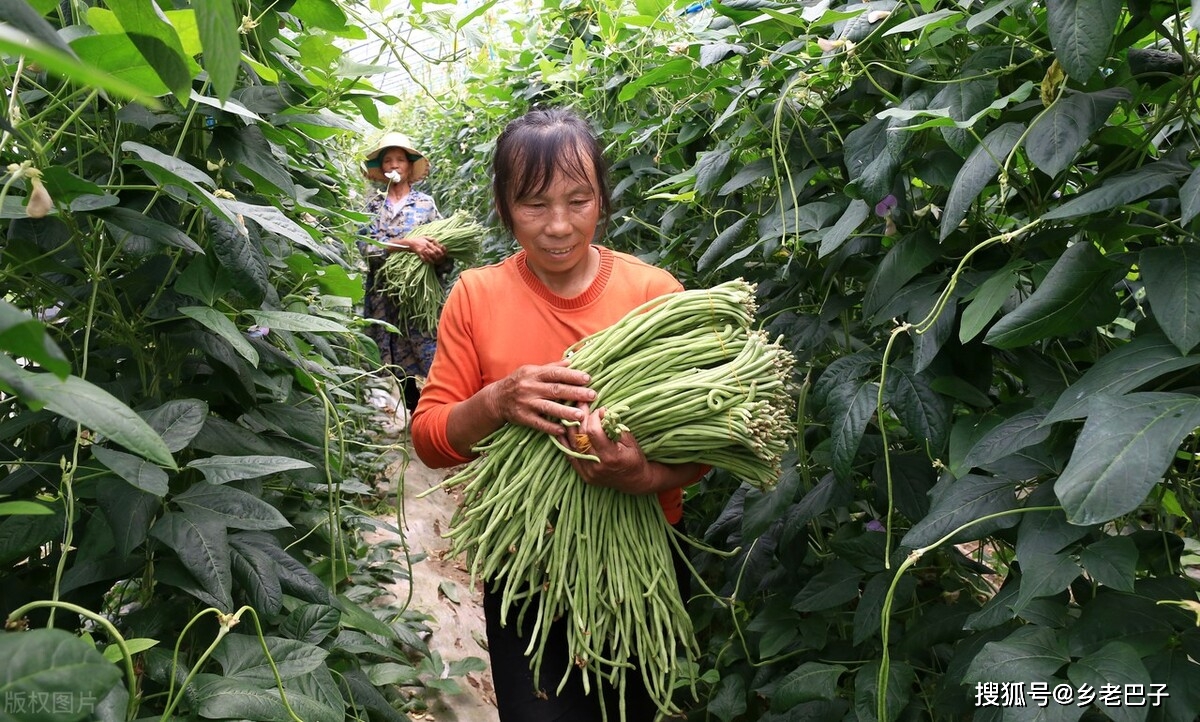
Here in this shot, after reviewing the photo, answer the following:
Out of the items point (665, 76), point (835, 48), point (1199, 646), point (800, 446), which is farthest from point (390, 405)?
point (1199, 646)

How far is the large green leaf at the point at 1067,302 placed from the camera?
42.5 inches

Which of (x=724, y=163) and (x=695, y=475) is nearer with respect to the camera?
(x=695, y=475)

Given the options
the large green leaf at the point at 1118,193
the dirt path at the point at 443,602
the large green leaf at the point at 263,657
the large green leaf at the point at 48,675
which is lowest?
the dirt path at the point at 443,602

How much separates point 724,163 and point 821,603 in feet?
2.77

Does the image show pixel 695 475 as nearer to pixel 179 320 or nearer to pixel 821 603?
pixel 821 603

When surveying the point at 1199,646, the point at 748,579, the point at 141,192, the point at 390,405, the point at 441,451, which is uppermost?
the point at 141,192

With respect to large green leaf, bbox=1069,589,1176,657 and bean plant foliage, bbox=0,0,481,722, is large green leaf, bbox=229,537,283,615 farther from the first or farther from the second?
large green leaf, bbox=1069,589,1176,657

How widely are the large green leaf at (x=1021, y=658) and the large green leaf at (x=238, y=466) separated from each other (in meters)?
0.83

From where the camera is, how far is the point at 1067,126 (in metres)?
1.13

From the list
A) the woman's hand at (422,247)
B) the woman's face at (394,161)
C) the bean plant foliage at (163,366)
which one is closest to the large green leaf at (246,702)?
the bean plant foliage at (163,366)

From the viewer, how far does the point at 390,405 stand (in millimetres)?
4797

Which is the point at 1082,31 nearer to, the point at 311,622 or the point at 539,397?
the point at 539,397

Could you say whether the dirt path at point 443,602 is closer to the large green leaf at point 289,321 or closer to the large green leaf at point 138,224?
the large green leaf at point 289,321

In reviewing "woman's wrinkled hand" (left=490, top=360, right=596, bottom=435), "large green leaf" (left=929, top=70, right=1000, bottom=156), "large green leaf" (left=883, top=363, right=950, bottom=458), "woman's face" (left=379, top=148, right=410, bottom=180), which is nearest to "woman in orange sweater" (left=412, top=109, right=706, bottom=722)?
"woman's wrinkled hand" (left=490, top=360, right=596, bottom=435)
